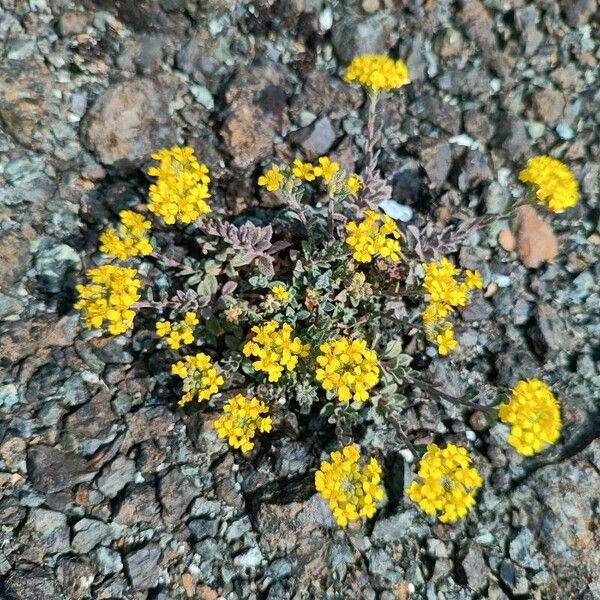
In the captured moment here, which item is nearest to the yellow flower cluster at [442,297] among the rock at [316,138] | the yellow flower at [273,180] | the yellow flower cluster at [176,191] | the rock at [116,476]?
the yellow flower at [273,180]

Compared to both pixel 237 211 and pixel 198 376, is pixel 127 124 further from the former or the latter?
pixel 198 376

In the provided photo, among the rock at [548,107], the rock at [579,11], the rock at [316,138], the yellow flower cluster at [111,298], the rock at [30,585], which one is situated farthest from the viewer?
the rock at [579,11]

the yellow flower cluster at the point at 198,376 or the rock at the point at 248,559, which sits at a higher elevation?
the yellow flower cluster at the point at 198,376

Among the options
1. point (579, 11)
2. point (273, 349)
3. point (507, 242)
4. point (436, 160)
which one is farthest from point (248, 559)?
point (579, 11)

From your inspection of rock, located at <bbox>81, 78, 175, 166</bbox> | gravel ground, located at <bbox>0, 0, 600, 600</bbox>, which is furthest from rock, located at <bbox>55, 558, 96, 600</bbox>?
rock, located at <bbox>81, 78, 175, 166</bbox>

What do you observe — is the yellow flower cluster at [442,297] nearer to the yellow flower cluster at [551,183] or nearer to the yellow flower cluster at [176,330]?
the yellow flower cluster at [551,183]

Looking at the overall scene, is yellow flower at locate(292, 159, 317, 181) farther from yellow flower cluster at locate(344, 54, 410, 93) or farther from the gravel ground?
the gravel ground
